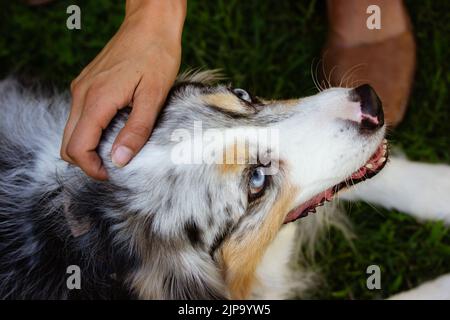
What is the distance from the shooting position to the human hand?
210 cm

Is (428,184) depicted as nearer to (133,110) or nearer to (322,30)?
(322,30)

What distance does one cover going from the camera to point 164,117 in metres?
2.24

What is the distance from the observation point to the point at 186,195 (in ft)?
6.99

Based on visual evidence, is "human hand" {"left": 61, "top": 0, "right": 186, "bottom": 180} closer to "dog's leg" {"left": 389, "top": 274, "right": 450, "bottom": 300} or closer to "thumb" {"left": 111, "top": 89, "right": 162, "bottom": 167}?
"thumb" {"left": 111, "top": 89, "right": 162, "bottom": 167}

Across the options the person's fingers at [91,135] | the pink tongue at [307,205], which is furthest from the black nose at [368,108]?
the person's fingers at [91,135]

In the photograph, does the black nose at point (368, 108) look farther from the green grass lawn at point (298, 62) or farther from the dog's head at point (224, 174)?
the green grass lawn at point (298, 62)

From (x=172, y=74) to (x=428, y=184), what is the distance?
1.60 meters

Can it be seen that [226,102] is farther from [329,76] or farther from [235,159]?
[329,76]

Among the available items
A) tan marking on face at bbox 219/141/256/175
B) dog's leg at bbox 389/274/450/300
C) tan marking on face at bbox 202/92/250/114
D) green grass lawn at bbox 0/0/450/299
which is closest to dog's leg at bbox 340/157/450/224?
green grass lawn at bbox 0/0/450/299

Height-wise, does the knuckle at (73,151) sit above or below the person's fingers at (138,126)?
below

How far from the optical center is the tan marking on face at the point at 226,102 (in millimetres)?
2295

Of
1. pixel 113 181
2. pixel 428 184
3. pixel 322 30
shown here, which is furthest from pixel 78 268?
pixel 322 30

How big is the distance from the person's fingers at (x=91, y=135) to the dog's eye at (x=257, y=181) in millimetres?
573

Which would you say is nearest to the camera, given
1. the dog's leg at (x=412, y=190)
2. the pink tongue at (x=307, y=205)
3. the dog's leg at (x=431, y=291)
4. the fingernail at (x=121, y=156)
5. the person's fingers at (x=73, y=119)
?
the fingernail at (x=121, y=156)
